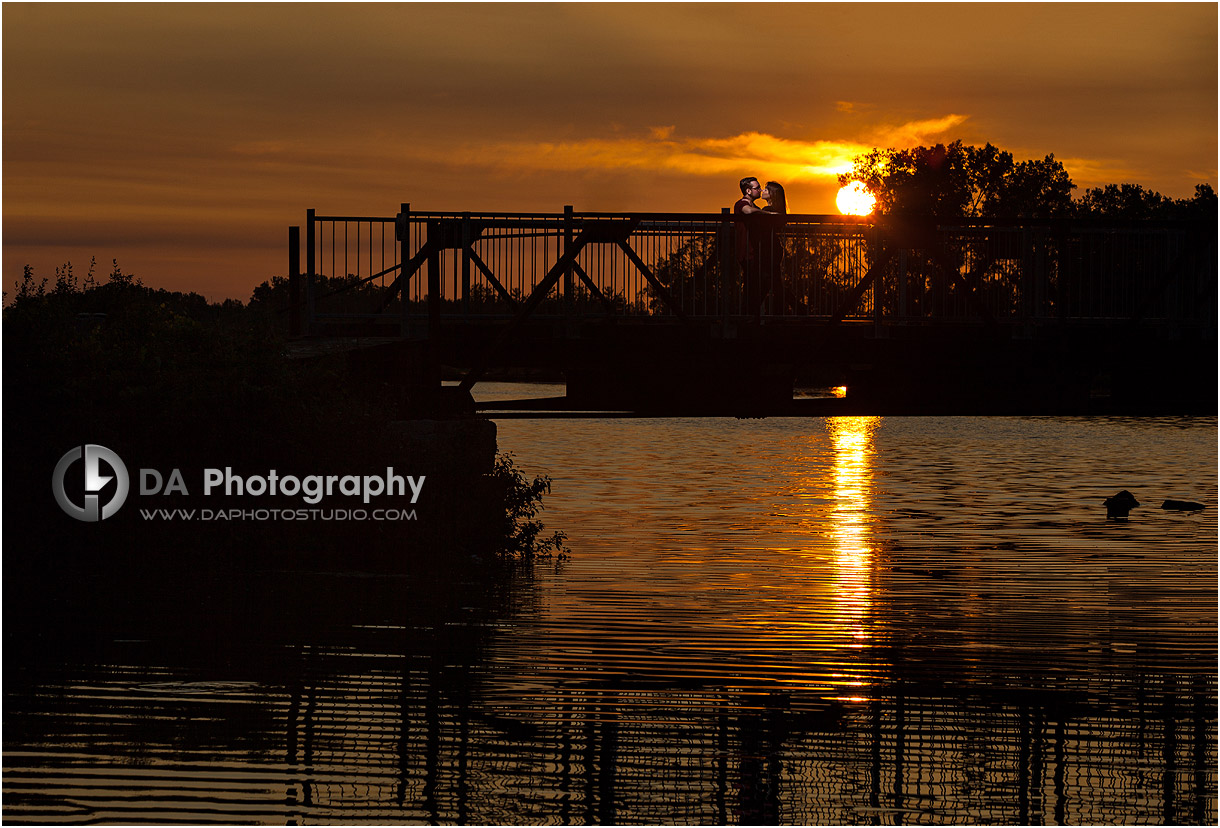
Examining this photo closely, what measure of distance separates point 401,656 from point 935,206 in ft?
281

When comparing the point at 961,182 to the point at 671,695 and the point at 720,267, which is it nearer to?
the point at 720,267

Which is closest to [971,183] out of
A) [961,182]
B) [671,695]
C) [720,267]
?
[961,182]

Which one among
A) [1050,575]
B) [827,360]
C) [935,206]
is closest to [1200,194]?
[935,206]

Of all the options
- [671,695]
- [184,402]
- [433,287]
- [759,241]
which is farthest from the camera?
[759,241]

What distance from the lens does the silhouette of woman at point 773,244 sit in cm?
2888

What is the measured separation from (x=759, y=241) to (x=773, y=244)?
0.32m

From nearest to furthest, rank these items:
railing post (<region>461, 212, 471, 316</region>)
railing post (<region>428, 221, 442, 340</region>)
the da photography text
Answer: the da photography text < railing post (<region>428, 221, 442, 340</region>) < railing post (<region>461, 212, 471, 316</region>)

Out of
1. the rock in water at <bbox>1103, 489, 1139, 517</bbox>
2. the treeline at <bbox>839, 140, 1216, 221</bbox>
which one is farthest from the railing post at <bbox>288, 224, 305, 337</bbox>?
the treeline at <bbox>839, 140, 1216, 221</bbox>

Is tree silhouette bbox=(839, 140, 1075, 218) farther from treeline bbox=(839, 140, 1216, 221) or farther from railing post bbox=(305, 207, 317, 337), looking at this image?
railing post bbox=(305, 207, 317, 337)

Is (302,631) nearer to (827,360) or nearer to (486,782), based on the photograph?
(486,782)

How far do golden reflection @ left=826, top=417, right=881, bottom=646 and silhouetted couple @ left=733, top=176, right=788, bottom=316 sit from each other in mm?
4190

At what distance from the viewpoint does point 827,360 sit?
28.7 m

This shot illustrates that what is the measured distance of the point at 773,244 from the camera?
1160 inches

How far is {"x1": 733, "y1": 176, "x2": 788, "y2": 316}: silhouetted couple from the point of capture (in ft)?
94.6
